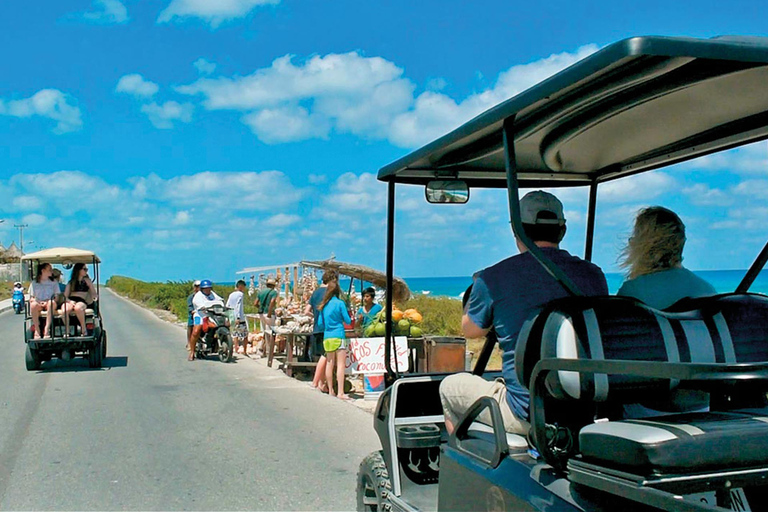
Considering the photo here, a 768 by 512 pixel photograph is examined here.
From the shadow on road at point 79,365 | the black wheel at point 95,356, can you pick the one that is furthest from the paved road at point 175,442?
the black wheel at point 95,356

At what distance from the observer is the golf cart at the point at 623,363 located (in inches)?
89.6

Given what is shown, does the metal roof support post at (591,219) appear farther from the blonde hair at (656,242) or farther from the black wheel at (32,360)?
the black wheel at (32,360)

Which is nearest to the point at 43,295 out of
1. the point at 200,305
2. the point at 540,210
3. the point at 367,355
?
the point at 200,305

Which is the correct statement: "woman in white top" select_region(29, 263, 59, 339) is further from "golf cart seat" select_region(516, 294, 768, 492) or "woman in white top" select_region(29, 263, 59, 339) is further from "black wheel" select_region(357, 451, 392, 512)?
"golf cart seat" select_region(516, 294, 768, 492)

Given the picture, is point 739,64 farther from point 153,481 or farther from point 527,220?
point 153,481

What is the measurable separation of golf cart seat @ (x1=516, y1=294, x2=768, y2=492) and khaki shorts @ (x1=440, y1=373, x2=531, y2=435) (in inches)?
17.9

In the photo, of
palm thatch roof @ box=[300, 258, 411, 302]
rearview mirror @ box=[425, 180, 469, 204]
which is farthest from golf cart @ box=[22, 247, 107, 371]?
rearview mirror @ box=[425, 180, 469, 204]

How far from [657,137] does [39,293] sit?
43.5 feet

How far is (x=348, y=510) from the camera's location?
5.75m

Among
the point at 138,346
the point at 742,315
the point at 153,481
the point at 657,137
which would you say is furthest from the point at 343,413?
the point at 138,346

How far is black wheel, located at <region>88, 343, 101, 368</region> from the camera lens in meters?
15.0

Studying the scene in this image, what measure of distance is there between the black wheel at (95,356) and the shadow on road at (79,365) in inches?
4.8

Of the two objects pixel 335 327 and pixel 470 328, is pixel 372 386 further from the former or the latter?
pixel 470 328

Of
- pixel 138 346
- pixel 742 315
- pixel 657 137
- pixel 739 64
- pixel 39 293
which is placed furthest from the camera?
pixel 138 346
